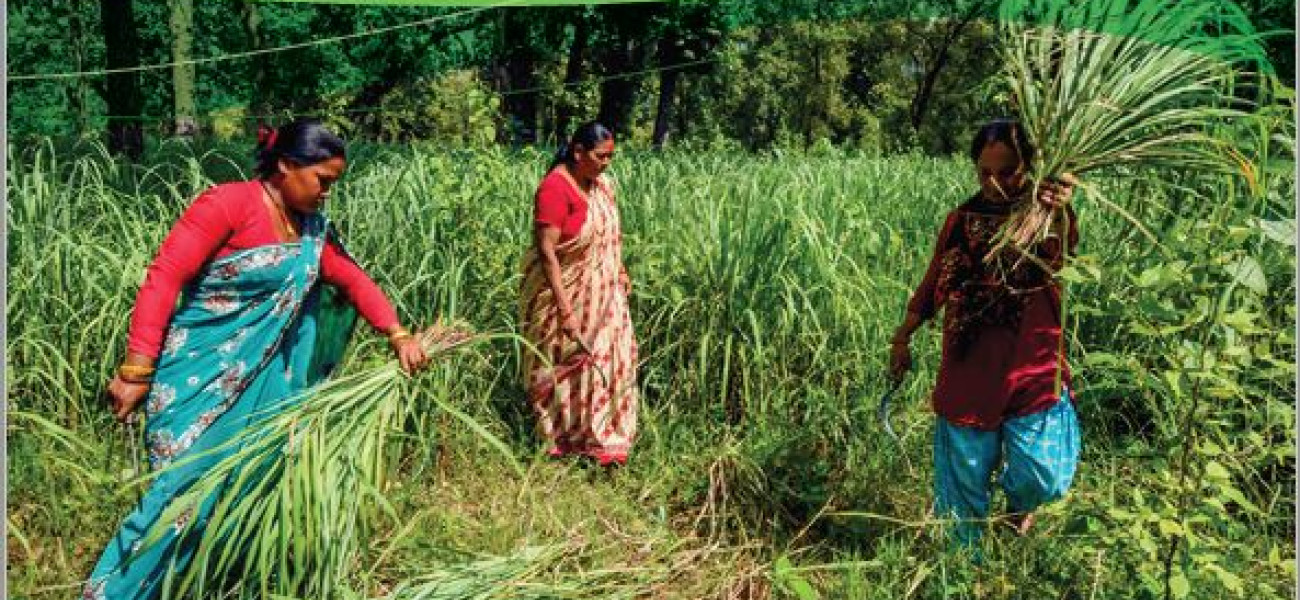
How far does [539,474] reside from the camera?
10.8 ft

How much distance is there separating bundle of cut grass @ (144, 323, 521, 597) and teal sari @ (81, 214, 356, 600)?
49 mm

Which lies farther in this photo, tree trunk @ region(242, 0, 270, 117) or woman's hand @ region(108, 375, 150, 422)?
tree trunk @ region(242, 0, 270, 117)

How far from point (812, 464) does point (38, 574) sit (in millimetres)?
2007

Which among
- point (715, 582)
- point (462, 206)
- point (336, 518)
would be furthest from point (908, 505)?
point (462, 206)

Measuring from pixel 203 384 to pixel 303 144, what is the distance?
54 cm

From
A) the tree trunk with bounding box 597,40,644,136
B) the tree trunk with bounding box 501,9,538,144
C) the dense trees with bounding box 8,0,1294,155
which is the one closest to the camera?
the dense trees with bounding box 8,0,1294,155

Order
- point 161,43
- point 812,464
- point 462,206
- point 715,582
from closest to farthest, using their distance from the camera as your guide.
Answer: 1. point 715,582
2. point 812,464
3. point 462,206
4. point 161,43

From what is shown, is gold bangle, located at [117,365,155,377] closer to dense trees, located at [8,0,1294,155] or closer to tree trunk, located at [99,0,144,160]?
dense trees, located at [8,0,1294,155]

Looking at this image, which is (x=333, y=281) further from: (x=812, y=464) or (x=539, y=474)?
(x=812, y=464)

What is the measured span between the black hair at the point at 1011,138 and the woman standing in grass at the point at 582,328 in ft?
4.32

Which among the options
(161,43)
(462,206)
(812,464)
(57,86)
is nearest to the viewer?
(812,464)

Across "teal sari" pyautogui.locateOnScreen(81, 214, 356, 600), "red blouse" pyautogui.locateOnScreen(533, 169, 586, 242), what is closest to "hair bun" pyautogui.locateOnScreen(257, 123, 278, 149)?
"teal sari" pyautogui.locateOnScreen(81, 214, 356, 600)

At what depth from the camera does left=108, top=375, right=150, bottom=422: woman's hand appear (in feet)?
6.95

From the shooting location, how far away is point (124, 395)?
2.12 meters
